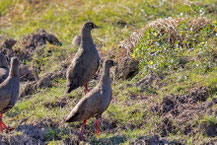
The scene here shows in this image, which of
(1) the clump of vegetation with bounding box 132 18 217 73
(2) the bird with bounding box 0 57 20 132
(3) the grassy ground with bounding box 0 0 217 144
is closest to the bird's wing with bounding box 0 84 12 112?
(2) the bird with bounding box 0 57 20 132

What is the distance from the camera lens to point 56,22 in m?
12.1

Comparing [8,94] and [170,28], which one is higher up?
[170,28]

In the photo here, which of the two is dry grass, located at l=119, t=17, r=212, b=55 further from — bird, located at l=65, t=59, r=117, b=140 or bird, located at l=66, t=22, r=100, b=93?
bird, located at l=65, t=59, r=117, b=140

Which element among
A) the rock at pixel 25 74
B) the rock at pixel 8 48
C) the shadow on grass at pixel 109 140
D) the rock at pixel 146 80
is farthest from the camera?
the rock at pixel 8 48

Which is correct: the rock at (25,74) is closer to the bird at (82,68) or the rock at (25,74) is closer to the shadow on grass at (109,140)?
the bird at (82,68)

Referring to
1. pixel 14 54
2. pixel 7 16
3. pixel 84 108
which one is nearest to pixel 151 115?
pixel 84 108

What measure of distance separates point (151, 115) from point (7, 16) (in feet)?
28.5

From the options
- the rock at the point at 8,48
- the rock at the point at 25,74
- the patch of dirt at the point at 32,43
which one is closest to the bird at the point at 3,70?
the rock at the point at 25,74

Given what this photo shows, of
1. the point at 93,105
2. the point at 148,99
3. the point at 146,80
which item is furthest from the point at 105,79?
the point at 146,80

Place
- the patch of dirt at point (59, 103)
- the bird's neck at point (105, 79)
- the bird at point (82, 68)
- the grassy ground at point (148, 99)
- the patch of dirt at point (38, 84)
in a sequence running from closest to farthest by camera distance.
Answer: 1. the bird's neck at point (105, 79)
2. the grassy ground at point (148, 99)
3. the bird at point (82, 68)
4. the patch of dirt at point (59, 103)
5. the patch of dirt at point (38, 84)

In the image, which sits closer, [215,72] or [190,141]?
[190,141]

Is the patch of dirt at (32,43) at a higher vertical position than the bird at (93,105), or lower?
higher

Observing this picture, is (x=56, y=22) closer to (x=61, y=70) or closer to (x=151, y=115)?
(x=61, y=70)

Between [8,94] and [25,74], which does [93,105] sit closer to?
[8,94]
